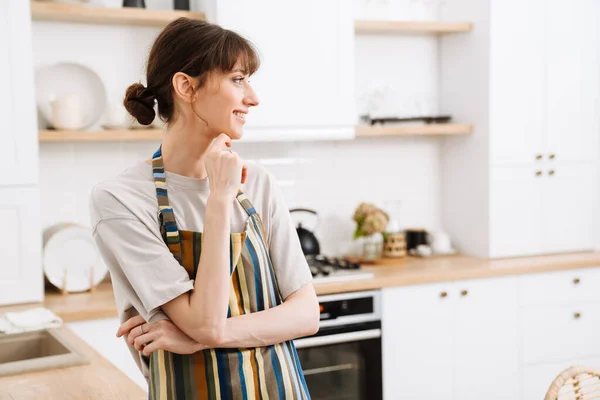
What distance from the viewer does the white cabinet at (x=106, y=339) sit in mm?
2990

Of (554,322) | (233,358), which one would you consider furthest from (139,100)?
(554,322)

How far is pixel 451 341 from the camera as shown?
3.69 meters

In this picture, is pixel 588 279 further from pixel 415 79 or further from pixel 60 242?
pixel 60 242

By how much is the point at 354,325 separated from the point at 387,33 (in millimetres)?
1685

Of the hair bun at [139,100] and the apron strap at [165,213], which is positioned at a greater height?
the hair bun at [139,100]

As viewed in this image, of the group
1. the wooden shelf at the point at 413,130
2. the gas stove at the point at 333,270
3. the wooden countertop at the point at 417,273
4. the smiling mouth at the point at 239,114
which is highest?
the smiling mouth at the point at 239,114

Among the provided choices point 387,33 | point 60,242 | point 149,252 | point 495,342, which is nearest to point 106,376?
point 149,252

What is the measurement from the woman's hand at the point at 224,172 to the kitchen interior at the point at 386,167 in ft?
5.60

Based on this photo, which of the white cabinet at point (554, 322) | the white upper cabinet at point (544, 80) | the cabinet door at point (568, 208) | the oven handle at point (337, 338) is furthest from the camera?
the cabinet door at point (568, 208)

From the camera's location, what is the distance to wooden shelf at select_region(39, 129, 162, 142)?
323cm

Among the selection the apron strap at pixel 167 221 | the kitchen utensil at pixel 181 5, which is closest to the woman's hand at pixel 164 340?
the apron strap at pixel 167 221

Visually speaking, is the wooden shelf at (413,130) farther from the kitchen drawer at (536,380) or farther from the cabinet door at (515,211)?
the kitchen drawer at (536,380)

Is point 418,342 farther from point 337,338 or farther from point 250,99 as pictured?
point 250,99

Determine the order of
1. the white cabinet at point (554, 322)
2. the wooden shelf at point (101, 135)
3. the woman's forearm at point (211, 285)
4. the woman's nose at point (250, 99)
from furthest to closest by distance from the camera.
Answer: the white cabinet at point (554, 322)
the wooden shelf at point (101, 135)
the woman's nose at point (250, 99)
the woman's forearm at point (211, 285)
